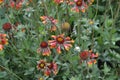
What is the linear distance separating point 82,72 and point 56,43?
226mm

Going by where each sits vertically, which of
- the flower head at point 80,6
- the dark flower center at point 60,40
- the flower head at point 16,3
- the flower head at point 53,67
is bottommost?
the flower head at point 53,67

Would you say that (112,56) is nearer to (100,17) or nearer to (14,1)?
(100,17)

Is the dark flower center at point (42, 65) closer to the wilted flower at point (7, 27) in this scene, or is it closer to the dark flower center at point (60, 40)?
the dark flower center at point (60, 40)

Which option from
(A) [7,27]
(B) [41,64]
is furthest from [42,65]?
(A) [7,27]

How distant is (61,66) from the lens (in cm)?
184

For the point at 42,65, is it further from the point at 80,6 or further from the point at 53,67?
the point at 80,6

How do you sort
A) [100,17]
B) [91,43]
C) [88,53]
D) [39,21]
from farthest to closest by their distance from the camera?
1. [100,17]
2. [39,21]
3. [91,43]
4. [88,53]

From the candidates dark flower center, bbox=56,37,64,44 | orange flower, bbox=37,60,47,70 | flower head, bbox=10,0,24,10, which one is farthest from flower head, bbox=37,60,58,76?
flower head, bbox=10,0,24,10

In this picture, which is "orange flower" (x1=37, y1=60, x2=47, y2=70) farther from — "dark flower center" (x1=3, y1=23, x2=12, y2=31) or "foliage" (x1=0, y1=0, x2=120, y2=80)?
"dark flower center" (x1=3, y1=23, x2=12, y2=31)

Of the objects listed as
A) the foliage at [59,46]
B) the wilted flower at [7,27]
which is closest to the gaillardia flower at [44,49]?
the foliage at [59,46]

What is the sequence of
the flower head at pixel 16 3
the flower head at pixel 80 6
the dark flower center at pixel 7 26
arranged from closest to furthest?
the flower head at pixel 80 6 → the dark flower center at pixel 7 26 → the flower head at pixel 16 3

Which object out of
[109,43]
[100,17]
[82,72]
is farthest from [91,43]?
[100,17]

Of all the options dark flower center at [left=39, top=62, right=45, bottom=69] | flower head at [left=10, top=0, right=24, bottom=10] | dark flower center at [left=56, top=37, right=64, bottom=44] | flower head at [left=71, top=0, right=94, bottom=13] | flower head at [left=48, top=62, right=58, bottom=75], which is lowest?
flower head at [left=48, top=62, right=58, bottom=75]

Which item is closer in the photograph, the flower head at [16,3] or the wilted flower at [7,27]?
the wilted flower at [7,27]
